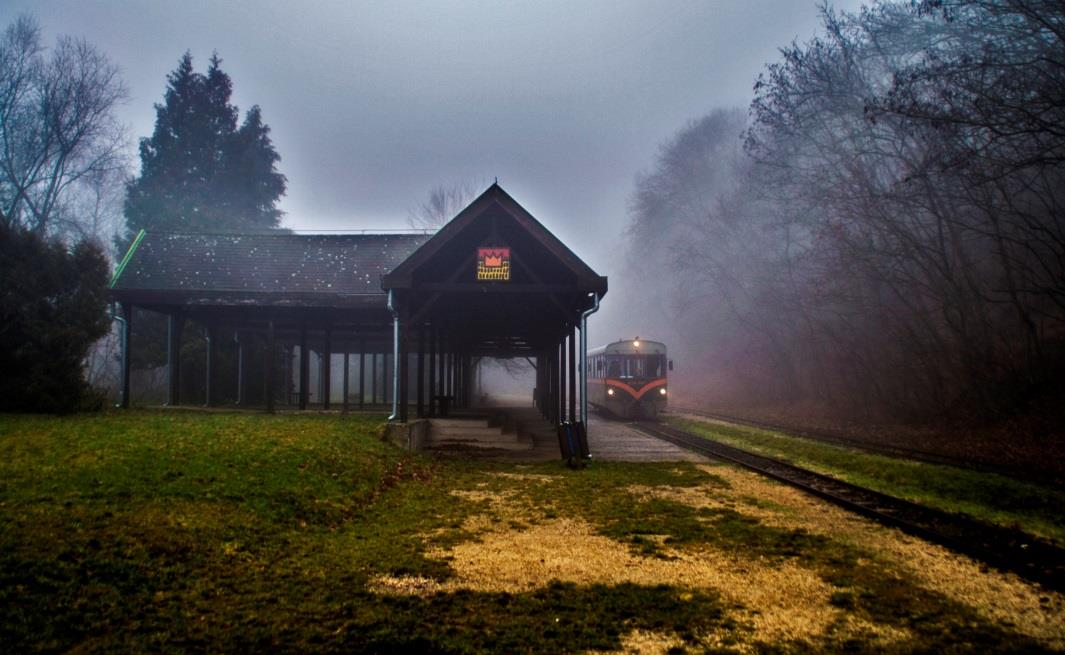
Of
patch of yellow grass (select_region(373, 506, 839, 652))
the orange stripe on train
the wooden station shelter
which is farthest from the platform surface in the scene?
patch of yellow grass (select_region(373, 506, 839, 652))

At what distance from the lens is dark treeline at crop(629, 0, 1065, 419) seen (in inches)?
540

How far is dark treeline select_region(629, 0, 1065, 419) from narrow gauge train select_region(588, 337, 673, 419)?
6.25 m

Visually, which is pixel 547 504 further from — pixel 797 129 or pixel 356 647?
pixel 797 129

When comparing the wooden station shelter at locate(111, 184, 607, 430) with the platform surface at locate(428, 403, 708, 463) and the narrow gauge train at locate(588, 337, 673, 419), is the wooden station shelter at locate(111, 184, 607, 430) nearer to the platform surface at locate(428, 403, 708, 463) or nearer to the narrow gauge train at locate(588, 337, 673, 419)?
the platform surface at locate(428, 403, 708, 463)

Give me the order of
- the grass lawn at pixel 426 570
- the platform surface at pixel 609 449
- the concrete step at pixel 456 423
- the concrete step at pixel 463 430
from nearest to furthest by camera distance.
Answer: the grass lawn at pixel 426 570 → the platform surface at pixel 609 449 → the concrete step at pixel 463 430 → the concrete step at pixel 456 423

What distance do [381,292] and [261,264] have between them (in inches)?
166

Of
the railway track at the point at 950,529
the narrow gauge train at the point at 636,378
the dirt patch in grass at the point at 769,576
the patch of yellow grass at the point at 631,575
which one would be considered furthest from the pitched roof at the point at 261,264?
the patch of yellow grass at the point at 631,575

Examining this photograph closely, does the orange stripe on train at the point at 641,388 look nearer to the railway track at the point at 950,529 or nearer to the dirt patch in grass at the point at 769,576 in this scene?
the railway track at the point at 950,529

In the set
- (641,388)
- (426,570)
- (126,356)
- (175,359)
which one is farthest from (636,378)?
(426,570)

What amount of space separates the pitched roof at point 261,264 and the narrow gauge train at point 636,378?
28.7 feet

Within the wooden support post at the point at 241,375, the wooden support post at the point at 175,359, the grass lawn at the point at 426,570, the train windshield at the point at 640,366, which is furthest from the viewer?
the train windshield at the point at 640,366

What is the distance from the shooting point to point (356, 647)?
414cm

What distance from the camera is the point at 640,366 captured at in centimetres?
2566

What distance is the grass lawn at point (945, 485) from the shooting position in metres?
8.46
